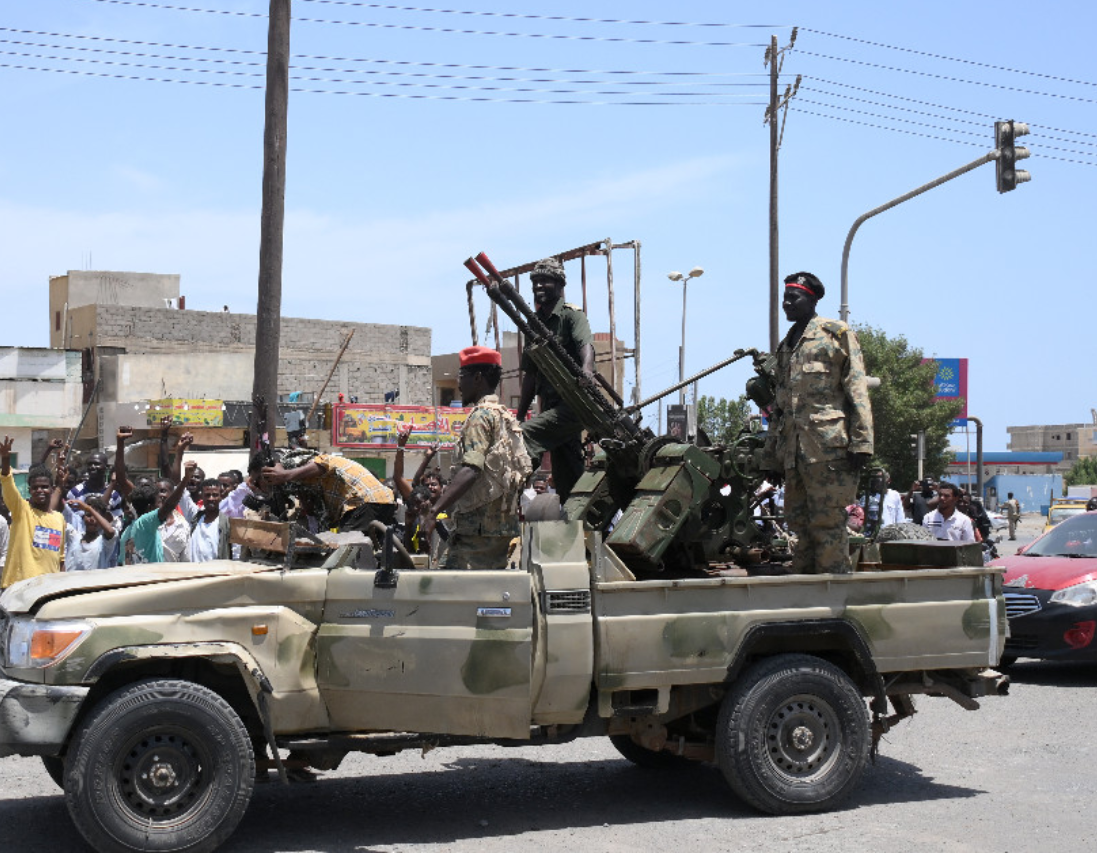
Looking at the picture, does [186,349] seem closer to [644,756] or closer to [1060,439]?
[644,756]

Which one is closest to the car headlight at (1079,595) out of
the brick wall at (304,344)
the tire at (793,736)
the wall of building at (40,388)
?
the tire at (793,736)

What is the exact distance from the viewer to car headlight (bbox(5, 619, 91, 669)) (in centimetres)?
564

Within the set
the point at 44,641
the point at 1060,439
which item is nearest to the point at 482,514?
the point at 44,641

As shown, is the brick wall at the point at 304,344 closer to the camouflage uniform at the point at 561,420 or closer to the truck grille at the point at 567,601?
the camouflage uniform at the point at 561,420

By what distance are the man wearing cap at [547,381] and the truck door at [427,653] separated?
2025mm

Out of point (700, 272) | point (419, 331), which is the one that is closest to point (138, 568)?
point (700, 272)

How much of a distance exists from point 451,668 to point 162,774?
1.34 metres

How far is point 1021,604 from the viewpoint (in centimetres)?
Result: 1120

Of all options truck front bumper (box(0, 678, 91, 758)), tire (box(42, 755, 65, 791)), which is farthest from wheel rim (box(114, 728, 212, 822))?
tire (box(42, 755, 65, 791))

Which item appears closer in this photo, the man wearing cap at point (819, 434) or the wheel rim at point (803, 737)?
the wheel rim at point (803, 737)

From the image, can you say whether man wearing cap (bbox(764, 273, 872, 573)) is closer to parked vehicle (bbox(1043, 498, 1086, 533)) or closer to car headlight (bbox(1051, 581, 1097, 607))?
car headlight (bbox(1051, 581, 1097, 607))

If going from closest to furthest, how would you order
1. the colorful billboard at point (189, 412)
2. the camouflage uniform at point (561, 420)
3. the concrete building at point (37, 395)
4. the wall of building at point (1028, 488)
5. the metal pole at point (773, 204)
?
1. the camouflage uniform at point (561, 420)
2. the metal pole at point (773, 204)
3. the colorful billboard at point (189, 412)
4. the concrete building at point (37, 395)
5. the wall of building at point (1028, 488)

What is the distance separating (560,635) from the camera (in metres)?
6.33

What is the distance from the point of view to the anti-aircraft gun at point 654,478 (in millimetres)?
7270
